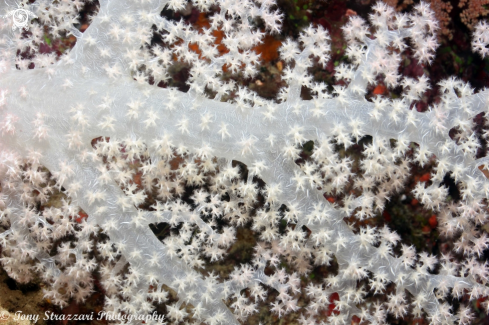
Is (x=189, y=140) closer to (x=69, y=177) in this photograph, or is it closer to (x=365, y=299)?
A: (x=69, y=177)

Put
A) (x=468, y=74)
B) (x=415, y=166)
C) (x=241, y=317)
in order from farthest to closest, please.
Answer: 1. (x=468, y=74)
2. (x=415, y=166)
3. (x=241, y=317)

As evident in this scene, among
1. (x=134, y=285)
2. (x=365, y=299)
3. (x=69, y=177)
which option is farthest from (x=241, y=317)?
(x=69, y=177)

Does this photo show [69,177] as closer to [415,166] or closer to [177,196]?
[177,196]

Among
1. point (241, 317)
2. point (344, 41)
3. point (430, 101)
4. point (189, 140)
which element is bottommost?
point (241, 317)

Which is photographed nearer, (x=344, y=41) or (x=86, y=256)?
(x=86, y=256)

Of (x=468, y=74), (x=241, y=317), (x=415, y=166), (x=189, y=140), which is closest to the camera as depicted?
(x=189, y=140)

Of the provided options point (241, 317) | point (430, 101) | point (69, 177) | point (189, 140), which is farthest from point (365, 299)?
point (69, 177)

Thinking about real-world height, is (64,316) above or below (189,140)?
below
